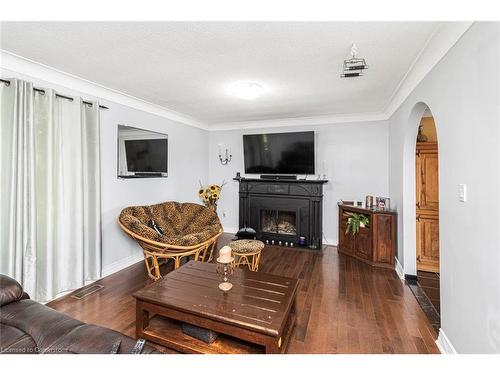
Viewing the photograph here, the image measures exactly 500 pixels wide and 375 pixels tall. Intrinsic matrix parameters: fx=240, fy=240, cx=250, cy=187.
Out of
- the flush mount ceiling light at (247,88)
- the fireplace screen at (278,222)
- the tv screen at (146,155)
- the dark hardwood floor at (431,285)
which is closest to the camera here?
the dark hardwood floor at (431,285)

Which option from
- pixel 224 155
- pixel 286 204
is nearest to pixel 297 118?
pixel 286 204

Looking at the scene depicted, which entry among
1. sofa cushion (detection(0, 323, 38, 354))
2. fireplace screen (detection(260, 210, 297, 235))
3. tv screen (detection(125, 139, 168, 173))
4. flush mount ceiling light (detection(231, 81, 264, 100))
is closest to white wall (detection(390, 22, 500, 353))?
flush mount ceiling light (detection(231, 81, 264, 100))

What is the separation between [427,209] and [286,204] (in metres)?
2.21

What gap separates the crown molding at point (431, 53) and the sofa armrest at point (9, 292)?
318cm

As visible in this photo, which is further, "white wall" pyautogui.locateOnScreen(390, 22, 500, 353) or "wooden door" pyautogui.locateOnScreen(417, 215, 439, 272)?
"wooden door" pyautogui.locateOnScreen(417, 215, 439, 272)

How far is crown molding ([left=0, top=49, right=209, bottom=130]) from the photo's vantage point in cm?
223

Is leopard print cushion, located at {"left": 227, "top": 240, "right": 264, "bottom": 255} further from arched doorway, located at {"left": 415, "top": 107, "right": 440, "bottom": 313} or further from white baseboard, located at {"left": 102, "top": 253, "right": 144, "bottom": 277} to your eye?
arched doorway, located at {"left": 415, "top": 107, "right": 440, "bottom": 313}

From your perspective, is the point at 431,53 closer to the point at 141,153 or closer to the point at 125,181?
the point at 141,153

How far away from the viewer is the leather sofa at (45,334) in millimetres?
1135

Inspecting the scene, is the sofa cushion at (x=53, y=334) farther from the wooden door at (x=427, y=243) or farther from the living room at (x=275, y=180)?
the wooden door at (x=427, y=243)

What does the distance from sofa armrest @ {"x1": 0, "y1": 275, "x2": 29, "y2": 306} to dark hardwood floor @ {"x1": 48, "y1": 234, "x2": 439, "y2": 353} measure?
2.70 feet

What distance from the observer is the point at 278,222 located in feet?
16.3

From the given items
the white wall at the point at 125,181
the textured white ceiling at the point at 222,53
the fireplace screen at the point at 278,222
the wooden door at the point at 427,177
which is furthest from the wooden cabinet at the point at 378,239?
the white wall at the point at 125,181
